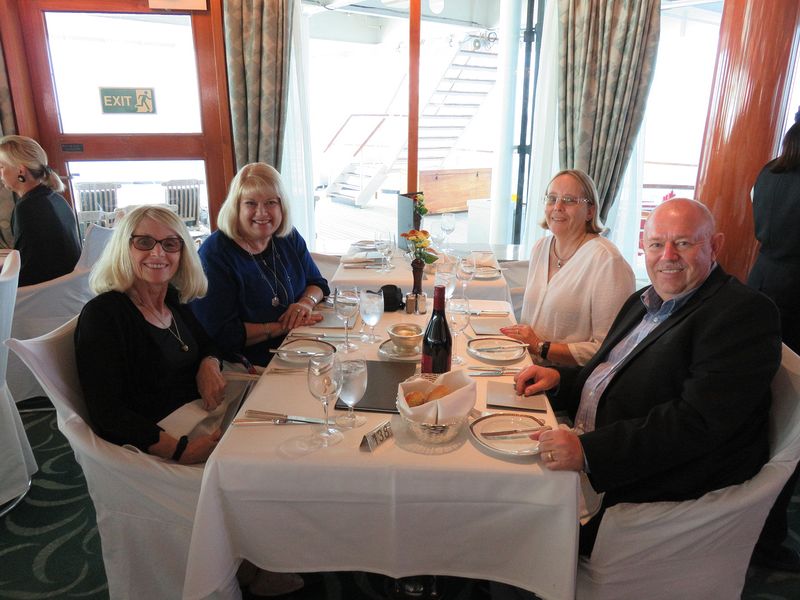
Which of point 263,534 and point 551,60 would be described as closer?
point 263,534

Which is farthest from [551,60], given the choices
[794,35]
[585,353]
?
[585,353]

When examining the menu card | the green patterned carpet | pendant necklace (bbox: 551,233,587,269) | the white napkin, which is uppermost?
pendant necklace (bbox: 551,233,587,269)

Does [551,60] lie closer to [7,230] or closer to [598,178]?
[598,178]

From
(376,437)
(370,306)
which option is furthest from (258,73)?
(376,437)

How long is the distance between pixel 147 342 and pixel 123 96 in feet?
10.4

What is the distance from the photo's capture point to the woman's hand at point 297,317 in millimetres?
2004

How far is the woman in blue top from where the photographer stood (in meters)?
2.02

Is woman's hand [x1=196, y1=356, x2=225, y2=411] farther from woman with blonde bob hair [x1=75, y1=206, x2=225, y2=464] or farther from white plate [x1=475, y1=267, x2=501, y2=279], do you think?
white plate [x1=475, y1=267, x2=501, y2=279]

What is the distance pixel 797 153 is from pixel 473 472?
6.52 ft

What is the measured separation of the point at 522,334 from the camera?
191 centimetres

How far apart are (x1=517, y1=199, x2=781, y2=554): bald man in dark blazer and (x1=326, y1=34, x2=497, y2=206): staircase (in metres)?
6.94

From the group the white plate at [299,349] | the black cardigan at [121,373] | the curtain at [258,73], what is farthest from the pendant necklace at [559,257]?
the curtain at [258,73]

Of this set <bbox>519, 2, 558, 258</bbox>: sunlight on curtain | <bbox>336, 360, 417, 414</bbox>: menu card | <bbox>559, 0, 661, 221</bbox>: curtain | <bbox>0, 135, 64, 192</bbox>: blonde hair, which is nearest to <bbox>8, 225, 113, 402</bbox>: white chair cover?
<bbox>0, 135, 64, 192</bbox>: blonde hair

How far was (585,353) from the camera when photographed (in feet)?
6.07
